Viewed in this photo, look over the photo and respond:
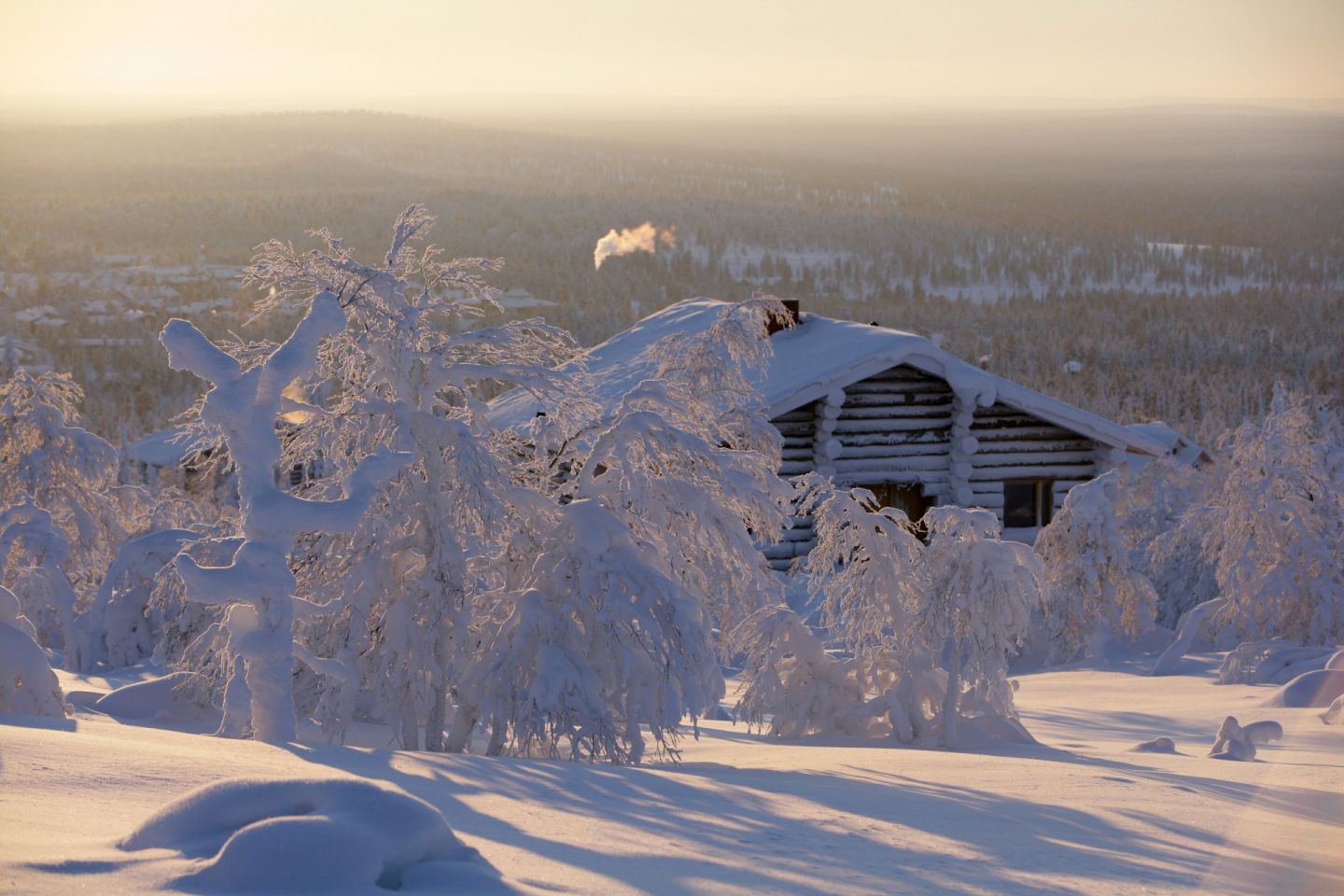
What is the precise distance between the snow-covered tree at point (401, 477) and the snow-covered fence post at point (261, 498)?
1.20 meters

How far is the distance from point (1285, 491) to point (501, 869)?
52.7 ft

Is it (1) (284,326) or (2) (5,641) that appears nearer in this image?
(2) (5,641)

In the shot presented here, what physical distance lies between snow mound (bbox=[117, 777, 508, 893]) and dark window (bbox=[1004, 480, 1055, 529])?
67.9 feet

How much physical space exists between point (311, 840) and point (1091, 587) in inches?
652

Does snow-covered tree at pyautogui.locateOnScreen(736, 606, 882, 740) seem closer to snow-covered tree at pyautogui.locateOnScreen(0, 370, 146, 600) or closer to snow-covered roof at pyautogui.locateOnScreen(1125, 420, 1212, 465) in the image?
snow-covered tree at pyautogui.locateOnScreen(0, 370, 146, 600)

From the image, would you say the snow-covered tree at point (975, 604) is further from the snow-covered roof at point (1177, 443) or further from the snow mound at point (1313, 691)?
the snow-covered roof at point (1177, 443)

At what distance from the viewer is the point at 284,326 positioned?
5966 cm

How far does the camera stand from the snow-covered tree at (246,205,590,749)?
9797 mm

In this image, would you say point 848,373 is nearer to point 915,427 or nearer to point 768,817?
point 915,427

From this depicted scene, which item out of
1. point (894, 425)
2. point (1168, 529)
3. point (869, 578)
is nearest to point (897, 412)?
point (894, 425)

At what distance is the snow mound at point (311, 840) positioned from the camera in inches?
177

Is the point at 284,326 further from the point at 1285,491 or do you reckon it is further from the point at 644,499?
the point at 644,499

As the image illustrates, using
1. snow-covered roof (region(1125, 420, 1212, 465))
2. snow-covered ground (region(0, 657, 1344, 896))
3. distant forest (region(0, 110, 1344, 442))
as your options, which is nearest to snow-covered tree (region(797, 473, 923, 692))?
snow-covered ground (region(0, 657, 1344, 896))

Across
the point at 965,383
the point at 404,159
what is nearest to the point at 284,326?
the point at 965,383
